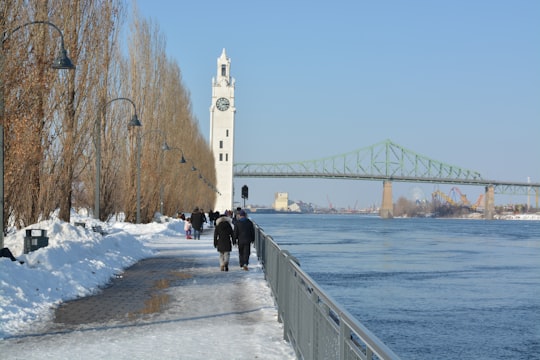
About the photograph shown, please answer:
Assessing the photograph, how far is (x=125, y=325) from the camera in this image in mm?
10742

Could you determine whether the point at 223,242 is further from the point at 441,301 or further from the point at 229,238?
the point at 441,301

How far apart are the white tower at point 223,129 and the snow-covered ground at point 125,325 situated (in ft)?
422

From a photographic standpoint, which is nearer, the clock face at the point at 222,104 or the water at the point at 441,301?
the water at the point at 441,301

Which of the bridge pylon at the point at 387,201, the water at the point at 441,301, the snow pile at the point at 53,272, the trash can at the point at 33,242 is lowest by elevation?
the water at the point at 441,301

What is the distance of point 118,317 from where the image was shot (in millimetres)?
11477

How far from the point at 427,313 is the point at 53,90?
52.5 ft

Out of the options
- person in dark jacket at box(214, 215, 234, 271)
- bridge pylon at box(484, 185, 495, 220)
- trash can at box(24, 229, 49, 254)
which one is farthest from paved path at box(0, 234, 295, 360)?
bridge pylon at box(484, 185, 495, 220)

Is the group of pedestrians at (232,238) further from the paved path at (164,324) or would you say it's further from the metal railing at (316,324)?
the metal railing at (316,324)

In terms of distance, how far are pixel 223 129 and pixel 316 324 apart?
502 ft

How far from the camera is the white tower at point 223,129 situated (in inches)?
5989

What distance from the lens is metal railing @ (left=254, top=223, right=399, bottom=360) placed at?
4527 mm

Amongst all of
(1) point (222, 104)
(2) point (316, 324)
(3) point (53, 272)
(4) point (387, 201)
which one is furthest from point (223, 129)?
(2) point (316, 324)

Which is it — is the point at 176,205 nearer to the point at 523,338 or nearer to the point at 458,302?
the point at 458,302

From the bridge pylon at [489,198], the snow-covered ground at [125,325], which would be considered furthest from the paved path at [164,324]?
the bridge pylon at [489,198]
